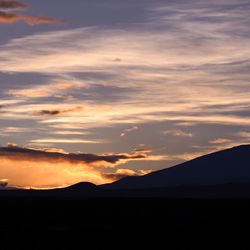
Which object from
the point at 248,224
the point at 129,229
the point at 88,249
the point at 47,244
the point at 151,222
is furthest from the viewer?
the point at 151,222

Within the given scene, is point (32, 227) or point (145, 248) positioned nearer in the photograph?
point (145, 248)

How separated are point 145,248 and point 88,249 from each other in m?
3.91

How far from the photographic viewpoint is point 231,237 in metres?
56.2

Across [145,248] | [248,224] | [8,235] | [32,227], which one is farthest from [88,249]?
[248,224]

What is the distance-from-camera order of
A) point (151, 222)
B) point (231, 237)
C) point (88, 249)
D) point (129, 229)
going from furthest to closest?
1. point (151, 222)
2. point (129, 229)
3. point (231, 237)
4. point (88, 249)

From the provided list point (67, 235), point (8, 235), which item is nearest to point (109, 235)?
point (67, 235)

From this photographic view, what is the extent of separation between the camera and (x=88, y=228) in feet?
222

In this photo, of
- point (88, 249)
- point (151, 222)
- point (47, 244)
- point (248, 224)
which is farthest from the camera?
point (151, 222)

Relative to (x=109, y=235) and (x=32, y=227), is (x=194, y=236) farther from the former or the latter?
(x=32, y=227)

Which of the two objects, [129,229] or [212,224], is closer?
[129,229]

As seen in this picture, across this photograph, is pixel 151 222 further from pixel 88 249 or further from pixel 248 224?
pixel 88 249

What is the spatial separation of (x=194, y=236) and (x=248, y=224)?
14.9m

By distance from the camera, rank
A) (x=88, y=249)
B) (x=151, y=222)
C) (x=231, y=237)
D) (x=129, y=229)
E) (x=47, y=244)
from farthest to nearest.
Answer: (x=151, y=222) → (x=129, y=229) → (x=231, y=237) → (x=47, y=244) → (x=88, y=249)

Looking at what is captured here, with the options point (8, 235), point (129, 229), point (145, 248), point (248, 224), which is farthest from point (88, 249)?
point (248, 224)
